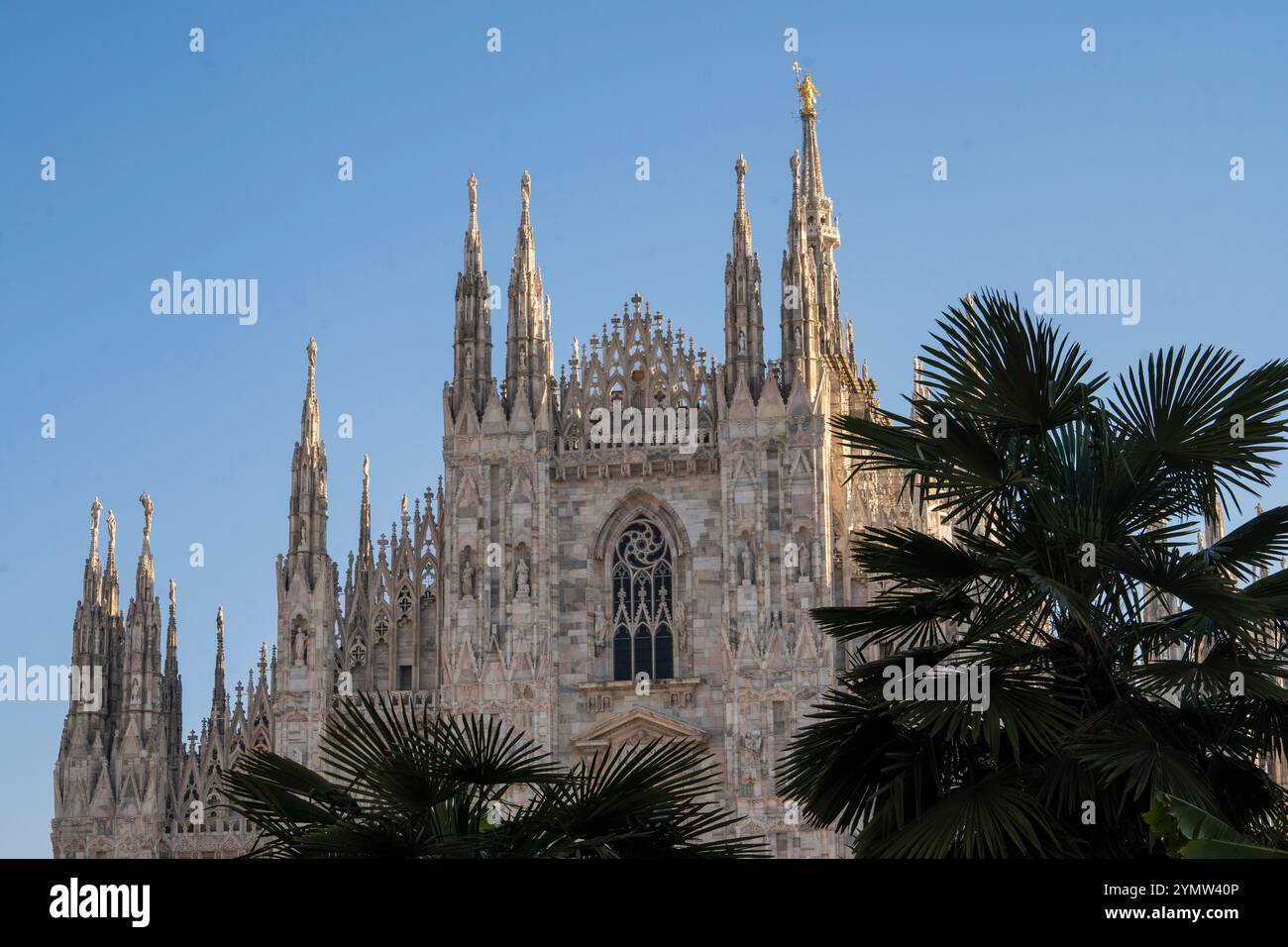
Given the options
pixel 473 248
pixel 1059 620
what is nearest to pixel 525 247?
pixel 473 248

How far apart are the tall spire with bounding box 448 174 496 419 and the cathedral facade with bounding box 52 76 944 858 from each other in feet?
0.19

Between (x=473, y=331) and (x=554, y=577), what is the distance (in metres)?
5.58

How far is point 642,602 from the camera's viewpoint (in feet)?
140

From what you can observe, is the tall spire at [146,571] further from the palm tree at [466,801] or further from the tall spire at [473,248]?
the palm tree at [466,801]

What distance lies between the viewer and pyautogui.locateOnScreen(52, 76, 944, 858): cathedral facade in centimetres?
4156

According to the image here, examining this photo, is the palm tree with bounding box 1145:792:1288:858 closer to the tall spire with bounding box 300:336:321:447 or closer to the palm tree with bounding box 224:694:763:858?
the palm tree with bounding box 224:694:763:858

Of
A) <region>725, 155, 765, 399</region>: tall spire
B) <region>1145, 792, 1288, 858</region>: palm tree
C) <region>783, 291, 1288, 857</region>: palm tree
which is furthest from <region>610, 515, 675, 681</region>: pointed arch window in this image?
<region>1145, 792, 1288, 858</region>: palm tree

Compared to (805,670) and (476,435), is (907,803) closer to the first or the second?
(805,670)

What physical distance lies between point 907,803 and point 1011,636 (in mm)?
1614

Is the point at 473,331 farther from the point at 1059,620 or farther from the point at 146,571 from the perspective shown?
the point at 1059,620

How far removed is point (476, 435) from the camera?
43.2 m
